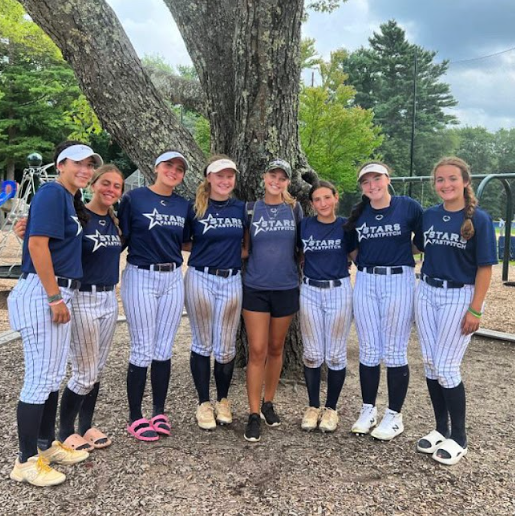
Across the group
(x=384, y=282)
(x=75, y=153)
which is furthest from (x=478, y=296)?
(x=75, y=153)

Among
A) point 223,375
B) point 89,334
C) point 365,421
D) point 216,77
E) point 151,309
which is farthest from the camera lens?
point 216,77

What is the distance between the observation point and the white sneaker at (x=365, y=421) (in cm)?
329

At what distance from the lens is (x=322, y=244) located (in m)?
3.26

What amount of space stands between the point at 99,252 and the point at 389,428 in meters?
2.07

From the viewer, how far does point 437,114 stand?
4178cm

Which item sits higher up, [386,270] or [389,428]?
[386,270]

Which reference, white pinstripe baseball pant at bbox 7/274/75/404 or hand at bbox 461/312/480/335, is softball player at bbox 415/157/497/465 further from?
white pinstripe baseball pant at bbox 7/274/75/404

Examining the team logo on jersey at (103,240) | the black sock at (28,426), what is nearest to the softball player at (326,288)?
the team logo on jersey at (103,240)

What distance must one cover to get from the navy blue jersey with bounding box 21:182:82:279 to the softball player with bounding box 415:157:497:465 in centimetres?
195

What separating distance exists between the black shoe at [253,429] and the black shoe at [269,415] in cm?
18

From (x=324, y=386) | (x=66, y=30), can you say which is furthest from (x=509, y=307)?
(x=66, y=30)

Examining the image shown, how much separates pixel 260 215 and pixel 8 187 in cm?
872

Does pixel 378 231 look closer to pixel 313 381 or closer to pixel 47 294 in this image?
pixel 313 381

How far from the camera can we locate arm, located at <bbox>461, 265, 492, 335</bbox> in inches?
112
